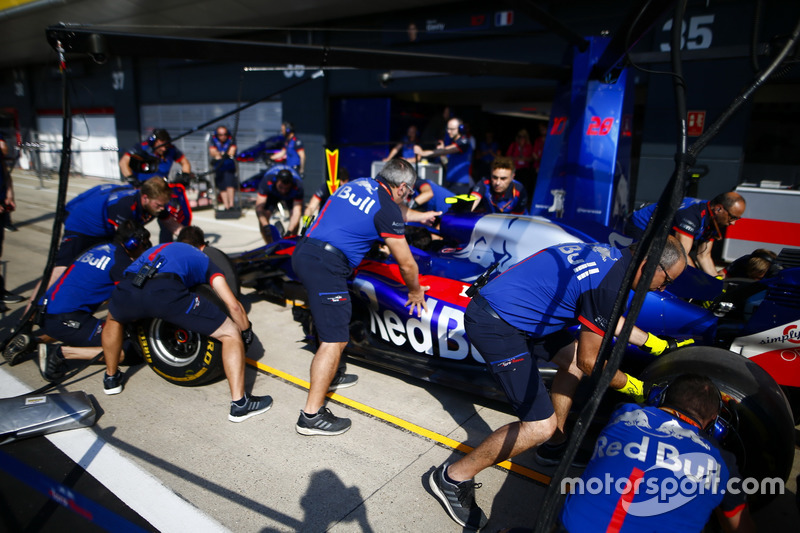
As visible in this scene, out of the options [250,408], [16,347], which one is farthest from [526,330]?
[16,347]

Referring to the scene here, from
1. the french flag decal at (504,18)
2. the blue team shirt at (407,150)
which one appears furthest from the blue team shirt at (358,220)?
the french flag decal at (504,18)

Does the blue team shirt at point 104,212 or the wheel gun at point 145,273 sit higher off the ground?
the blue team shirt at point 104,212

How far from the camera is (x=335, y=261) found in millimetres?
3184

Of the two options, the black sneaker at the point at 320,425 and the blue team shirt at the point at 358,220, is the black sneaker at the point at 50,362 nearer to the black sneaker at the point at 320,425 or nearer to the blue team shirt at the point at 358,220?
the black sneaker at the point at 320,425

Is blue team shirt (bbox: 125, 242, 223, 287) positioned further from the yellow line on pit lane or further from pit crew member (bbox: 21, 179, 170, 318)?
pit crew member (bbox: 21, 179, 170, 318)

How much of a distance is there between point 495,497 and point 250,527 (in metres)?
1.25

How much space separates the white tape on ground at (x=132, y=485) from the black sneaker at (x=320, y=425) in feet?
2.56

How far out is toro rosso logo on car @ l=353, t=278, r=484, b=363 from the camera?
3.29m

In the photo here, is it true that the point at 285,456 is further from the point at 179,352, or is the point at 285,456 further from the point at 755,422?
the point at 755,422

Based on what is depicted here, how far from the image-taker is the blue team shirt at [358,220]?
10.4 ft

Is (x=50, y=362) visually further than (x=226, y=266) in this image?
No

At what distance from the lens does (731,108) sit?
132 centimetres

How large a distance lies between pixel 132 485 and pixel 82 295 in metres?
1.85

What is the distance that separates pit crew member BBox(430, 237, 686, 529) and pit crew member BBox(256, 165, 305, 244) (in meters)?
4.70
